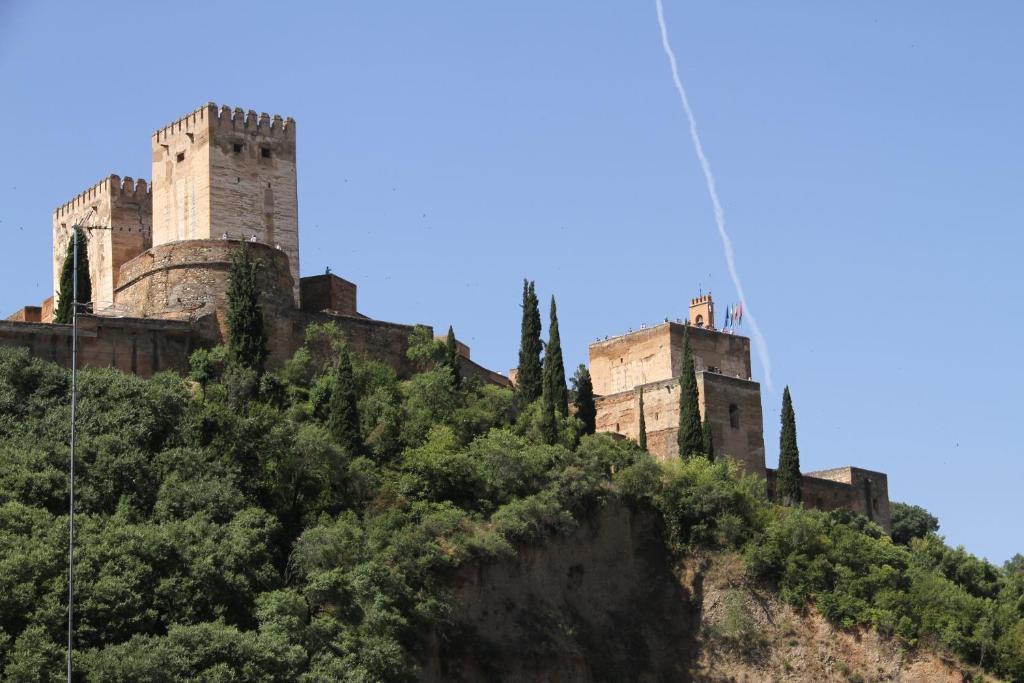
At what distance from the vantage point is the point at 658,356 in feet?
211

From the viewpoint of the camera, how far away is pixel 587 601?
50.4 meters

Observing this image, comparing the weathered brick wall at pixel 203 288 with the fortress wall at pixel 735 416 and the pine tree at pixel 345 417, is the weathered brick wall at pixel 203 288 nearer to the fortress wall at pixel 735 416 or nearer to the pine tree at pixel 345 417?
the pine tree at pixel 345 417

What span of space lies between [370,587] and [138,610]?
5.12 m

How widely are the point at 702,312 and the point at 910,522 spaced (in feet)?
51.9

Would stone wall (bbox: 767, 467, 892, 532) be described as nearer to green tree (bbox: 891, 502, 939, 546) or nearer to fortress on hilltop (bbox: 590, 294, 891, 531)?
fortress on hilltop (bbox: 590, 294, 891, 531)

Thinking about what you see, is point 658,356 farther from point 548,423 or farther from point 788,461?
point 548,423

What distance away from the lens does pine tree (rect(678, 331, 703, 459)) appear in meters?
56.5

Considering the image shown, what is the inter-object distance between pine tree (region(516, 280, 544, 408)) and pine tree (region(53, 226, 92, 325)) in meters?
10.8

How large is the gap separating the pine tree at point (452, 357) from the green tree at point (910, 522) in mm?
29037

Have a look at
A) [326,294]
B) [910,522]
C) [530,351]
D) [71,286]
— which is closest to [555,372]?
[530,351]

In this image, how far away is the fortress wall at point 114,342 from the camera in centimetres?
4819

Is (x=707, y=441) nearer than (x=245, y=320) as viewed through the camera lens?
No

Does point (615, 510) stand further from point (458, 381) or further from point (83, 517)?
point (83, 517)

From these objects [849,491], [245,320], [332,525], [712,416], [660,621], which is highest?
[245,320]
